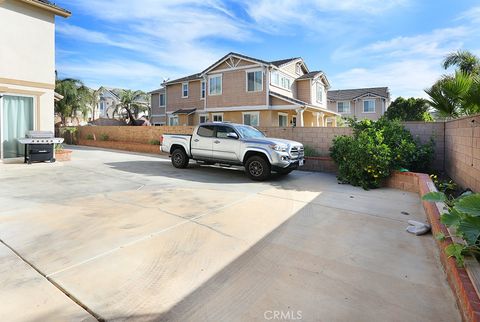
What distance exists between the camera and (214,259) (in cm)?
360

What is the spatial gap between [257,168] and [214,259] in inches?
223

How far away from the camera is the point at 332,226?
4.92m

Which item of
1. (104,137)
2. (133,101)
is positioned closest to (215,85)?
(104,137)

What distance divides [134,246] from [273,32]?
1382 centimetres

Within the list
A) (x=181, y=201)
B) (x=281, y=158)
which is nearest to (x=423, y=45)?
(x=281, y=158)

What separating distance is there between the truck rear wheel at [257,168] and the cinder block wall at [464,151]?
4828 mm

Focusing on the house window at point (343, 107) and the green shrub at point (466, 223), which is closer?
the green shrub at point (466, 223)

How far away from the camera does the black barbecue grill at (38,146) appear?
11188 mm

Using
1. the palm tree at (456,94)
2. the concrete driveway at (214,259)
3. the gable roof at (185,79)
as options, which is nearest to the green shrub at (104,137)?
the gable roof at (185,79)

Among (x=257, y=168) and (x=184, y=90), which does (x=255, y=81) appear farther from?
(x=257, y=168)

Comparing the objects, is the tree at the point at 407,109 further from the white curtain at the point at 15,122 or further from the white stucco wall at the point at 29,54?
the white curtain at the point at 15,122

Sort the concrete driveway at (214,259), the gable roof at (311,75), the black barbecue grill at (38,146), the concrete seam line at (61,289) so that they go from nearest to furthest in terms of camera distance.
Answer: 1. the concrete seam line at (61,289)
2. the concrete driveway at (214,259)
3. the black barbecue grill at (38,146)
4. the gable roof at (311,75)

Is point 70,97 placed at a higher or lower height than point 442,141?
higher

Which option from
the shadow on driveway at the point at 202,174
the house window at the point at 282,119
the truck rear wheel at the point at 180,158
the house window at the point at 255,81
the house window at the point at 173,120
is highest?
the house window at the point at 255,81
